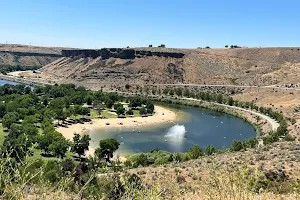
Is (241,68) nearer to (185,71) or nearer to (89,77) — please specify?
(185,71)

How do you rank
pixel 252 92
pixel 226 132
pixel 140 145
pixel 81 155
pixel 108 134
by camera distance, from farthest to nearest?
pixel 252 92 → pixel 226 132 → pixel 108 134 → pixel 140 145 → pixel 81 155

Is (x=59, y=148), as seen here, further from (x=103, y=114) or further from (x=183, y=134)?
(x=103, y=114)

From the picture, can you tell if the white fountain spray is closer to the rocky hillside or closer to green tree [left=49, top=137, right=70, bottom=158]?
green tree [left=49, top=137, right=70, bottom=158]

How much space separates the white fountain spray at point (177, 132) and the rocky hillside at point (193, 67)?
73.3 m

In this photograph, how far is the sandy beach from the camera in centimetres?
8062

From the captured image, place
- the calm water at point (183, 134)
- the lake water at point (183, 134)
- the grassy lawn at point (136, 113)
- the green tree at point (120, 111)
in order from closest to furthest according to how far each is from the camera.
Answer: the lake water at point (183, 134) < the calm water at point (183, 134) < the green tree at point (120, 111) < the grassy lawn at point (136, 113)

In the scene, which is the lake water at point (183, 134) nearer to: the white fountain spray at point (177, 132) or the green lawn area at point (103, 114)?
the white fountain spray at point (177, 132)

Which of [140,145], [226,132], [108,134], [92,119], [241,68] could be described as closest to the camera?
[140,145]

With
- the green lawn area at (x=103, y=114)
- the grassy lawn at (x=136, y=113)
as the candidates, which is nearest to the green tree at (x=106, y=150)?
the green lawn area at (x=103, y=114)

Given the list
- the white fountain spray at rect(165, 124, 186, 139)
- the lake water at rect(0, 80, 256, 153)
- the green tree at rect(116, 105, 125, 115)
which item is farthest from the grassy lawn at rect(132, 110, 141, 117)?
the white fountain spray at rect(165, 124, 186, 139)

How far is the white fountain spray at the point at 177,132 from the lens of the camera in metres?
80.1

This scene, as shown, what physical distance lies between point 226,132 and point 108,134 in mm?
32781

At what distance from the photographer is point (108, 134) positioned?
78938mm

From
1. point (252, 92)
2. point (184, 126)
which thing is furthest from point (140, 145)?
point (252, 92)
